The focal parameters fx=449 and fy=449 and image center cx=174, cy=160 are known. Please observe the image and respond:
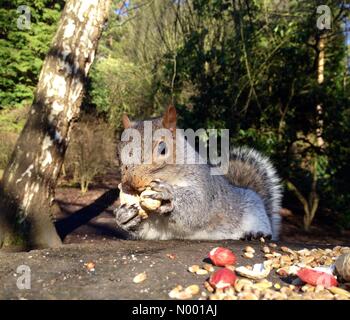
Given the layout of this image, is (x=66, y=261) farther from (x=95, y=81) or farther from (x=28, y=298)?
(x=95, y=81)

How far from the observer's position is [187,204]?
8.45ft

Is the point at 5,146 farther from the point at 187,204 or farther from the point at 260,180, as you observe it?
the point at 187,204

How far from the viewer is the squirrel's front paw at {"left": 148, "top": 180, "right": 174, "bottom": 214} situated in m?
2.37

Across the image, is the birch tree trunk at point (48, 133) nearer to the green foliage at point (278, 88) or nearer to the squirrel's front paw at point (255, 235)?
the squirrel's front paw at point (255, 235)

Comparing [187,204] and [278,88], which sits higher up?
[278,88]

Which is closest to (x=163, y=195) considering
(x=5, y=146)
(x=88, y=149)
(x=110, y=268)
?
(x=110, y=268)

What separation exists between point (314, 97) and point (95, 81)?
5.27 m

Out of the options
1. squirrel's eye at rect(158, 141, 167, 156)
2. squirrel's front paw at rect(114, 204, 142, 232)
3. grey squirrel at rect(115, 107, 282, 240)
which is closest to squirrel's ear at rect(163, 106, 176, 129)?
grey squirrel at rect(115, 107, 282, 240)

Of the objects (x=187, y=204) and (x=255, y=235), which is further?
(x=255, y=235)

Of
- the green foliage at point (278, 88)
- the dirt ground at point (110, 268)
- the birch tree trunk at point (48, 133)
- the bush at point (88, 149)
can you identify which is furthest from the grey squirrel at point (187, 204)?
the bush at point (88, 149)

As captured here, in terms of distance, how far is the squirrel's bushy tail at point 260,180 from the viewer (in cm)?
343

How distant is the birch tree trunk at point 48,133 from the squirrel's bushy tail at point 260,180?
1309mm

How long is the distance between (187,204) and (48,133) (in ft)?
4.02

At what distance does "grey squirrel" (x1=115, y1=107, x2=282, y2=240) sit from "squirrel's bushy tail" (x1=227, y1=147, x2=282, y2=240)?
0.31ft
